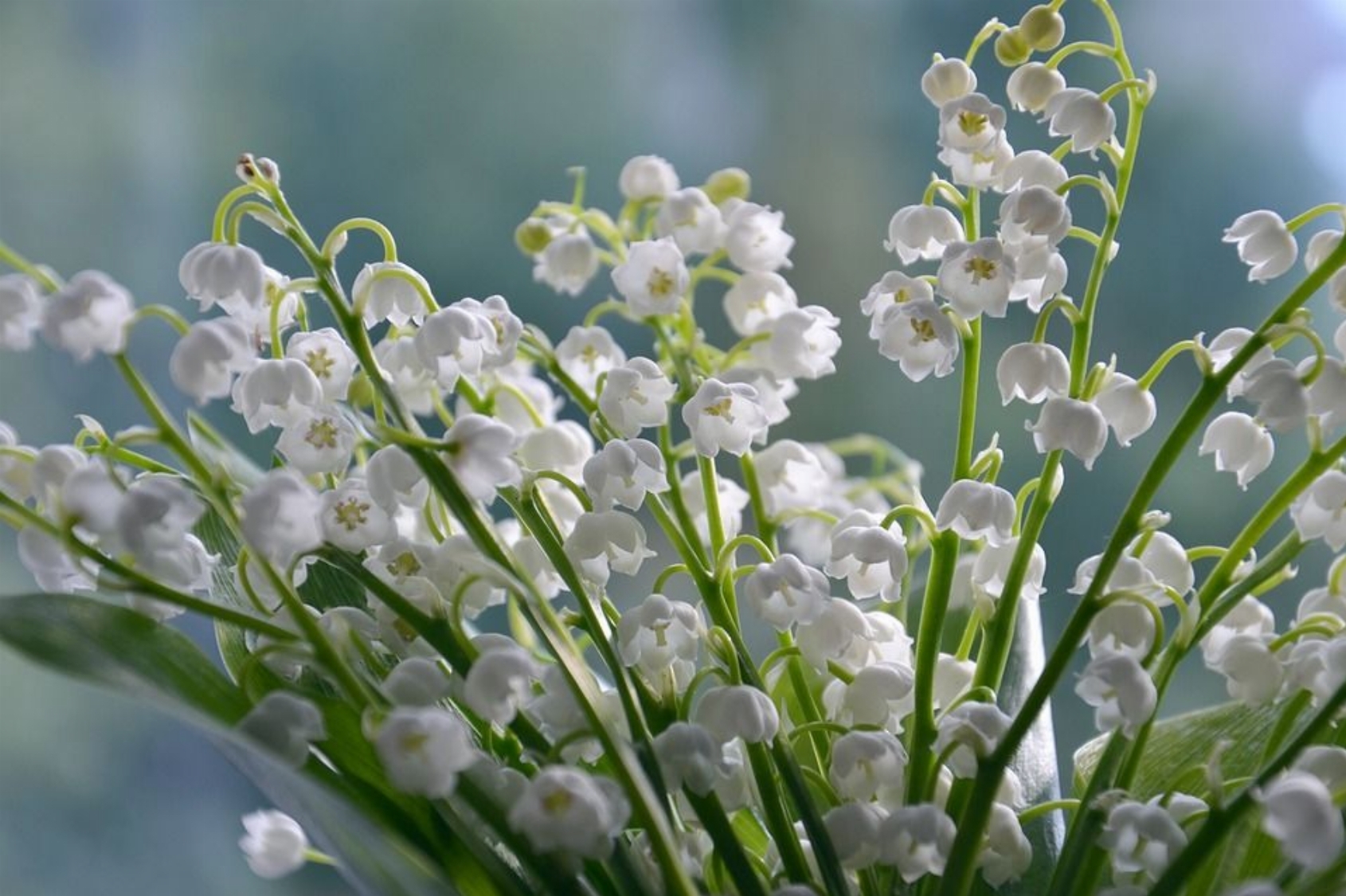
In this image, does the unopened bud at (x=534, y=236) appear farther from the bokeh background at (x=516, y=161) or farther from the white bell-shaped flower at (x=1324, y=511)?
the bokeh background at (x=516, y=161)

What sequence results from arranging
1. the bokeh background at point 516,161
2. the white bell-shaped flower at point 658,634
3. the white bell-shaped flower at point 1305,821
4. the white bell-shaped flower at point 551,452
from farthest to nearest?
the bokeh background at point 516,161, the white bell-shaped flower at point 551,452, the white bell-shaped flower at point 658,634, the white bell-shaped flower at point 1305,821

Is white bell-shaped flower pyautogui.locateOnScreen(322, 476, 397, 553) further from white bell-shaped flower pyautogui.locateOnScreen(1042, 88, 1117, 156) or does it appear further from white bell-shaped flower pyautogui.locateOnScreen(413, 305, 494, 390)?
white bell-shaped flower pyautogui.locateOnScreen(1042, 88, 1117, 156)

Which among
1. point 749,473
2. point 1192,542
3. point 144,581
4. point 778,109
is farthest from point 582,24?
point 144,581

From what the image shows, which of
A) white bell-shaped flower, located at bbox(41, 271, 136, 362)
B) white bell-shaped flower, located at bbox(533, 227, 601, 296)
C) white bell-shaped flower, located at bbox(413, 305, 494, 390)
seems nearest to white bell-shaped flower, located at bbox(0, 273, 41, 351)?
white bell-shaped flower, located at bbox(41, 271, 136, 362)

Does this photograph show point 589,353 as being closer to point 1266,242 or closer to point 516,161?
point 1266,242

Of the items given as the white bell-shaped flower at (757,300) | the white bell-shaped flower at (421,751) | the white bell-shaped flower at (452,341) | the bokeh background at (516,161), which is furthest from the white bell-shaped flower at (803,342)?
the bokeh background at (516,161)

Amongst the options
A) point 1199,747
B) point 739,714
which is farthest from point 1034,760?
point 739,714
